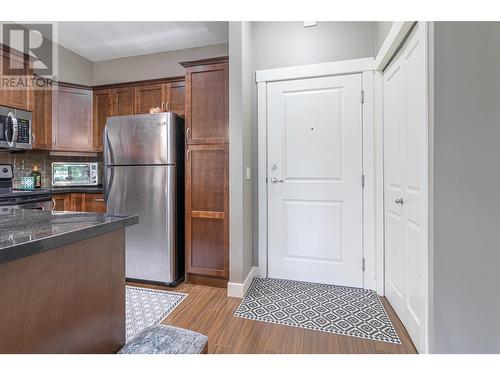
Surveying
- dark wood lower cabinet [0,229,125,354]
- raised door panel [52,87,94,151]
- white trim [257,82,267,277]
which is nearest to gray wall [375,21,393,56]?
white trim [257,82,267,277]

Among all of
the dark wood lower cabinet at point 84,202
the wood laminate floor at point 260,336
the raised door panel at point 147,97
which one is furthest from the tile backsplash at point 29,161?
the wood laminate floor at point 260,336

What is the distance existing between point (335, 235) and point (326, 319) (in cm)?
81

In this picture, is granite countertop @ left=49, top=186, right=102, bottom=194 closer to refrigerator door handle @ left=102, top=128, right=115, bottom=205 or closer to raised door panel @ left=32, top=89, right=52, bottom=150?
refrigerator door handle @ left=102, top=128, right=115, bottom=205

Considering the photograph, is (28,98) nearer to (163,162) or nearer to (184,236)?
(163,162)

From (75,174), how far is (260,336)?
304 cm

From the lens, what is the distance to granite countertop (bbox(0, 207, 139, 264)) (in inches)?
23.6

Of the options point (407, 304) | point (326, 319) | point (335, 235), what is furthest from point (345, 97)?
point (326, 319)

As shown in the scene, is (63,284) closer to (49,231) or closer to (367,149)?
(49,231)

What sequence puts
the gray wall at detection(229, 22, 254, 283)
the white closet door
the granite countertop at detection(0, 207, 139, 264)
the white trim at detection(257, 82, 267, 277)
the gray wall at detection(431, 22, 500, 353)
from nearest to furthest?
the granite countertop at detection(0, 207, 139, 264), the gray wall at detection(431, 22, 500, 353), the white closet door, the gray wall at detection(229, 22, 254, 283), the white trim at detection(257, 82, 267, 277)

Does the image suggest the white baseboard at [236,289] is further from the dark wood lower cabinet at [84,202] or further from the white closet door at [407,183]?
the dark wood lower cabinet at [84,202]

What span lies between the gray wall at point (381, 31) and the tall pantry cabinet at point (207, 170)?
1.34 metres

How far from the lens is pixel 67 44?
3.21 meters

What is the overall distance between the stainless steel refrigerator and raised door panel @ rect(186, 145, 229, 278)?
0.14 metres

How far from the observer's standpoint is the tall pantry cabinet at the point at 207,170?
2.35m
